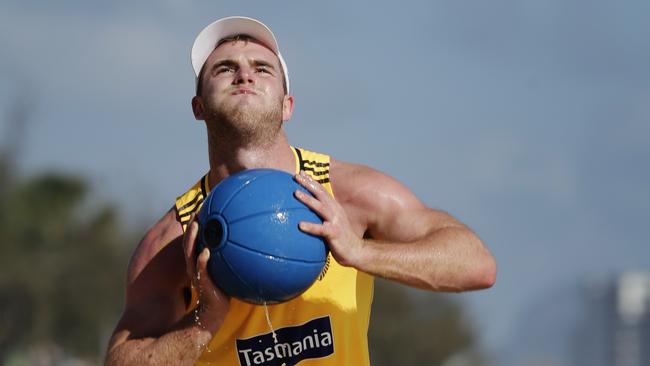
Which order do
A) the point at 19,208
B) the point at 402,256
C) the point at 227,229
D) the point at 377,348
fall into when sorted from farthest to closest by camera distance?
the point at 377,348 < the point at 19,208 < the point at 402,256 < the point at 227,229

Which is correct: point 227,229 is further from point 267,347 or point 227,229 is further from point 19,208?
point 19,208

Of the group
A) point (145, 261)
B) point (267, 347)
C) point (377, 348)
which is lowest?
point (267, 347)

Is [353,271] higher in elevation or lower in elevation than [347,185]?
lower

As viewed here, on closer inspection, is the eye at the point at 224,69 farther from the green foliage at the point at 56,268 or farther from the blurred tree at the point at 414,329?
the blurred tree at the point at 414,329

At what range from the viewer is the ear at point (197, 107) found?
7.87m

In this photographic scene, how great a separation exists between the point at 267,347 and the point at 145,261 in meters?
0.85

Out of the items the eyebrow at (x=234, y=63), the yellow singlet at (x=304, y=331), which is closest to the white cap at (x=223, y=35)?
the eyebrow at (x=234, y=63)

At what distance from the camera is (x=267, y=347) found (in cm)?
753

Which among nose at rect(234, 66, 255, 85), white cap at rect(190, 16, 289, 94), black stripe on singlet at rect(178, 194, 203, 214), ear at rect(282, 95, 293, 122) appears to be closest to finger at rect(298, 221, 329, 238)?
nose at rect(234, 66, 255, 85)

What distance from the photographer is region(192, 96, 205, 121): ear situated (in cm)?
787

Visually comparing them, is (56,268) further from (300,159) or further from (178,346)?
→ (178,346)

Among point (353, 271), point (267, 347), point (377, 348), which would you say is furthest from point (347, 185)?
point (377, 348)

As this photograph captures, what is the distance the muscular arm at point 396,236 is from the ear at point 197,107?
2.70 ft

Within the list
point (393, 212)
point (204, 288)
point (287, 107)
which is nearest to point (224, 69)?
point (287, 107)
